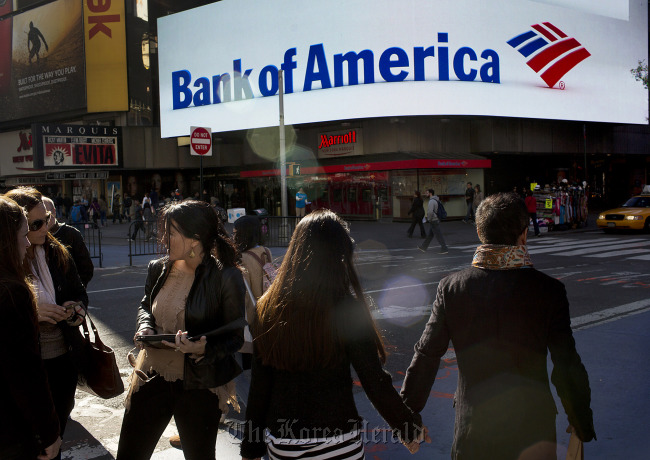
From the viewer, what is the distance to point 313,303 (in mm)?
2348

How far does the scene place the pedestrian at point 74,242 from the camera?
4504mm

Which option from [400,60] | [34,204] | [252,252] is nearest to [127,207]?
[400,60]

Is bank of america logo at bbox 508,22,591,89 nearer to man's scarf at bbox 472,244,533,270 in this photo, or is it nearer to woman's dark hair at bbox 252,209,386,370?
man's scarf at bbox 472,244,533,270

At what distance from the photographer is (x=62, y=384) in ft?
11.0

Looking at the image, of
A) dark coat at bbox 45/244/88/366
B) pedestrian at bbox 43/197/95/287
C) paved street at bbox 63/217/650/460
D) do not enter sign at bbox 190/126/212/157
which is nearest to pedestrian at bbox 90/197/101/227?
paved street at bbox 63/217/650/460

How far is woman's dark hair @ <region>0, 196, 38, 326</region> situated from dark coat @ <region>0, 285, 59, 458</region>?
1.6 inches

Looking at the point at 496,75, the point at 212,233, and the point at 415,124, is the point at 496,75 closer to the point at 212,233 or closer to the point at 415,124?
the point at 415,124

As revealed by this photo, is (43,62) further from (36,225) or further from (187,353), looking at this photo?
(187,353)

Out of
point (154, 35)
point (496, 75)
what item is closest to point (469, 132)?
point (496, 75)

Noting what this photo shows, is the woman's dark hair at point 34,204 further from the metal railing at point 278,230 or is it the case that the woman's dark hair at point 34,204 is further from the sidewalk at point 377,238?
the metal railing at point 278,230

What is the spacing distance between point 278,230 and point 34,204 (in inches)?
584

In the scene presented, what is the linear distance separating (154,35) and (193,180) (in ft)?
35.7

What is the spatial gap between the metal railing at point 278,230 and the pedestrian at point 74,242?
12.9 m

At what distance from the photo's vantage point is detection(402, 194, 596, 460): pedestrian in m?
2.43
